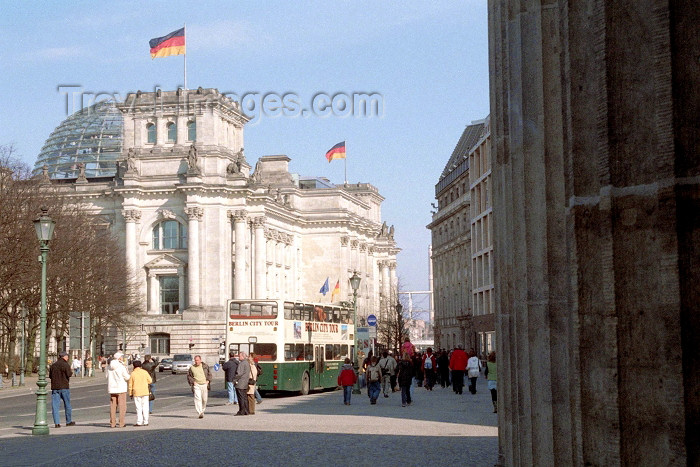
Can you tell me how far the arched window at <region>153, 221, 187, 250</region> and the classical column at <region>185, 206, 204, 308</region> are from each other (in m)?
1.95

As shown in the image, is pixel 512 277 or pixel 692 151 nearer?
pixel 692 151

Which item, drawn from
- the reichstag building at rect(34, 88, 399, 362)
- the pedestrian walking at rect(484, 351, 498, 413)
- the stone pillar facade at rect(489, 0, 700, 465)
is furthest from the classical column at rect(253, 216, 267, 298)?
the stone pillar facade at rect(489, 0, 700, 465)

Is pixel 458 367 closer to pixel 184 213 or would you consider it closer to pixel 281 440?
pixel 281 440

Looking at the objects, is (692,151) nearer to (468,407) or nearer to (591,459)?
(591,459)

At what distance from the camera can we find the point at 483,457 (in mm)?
16781

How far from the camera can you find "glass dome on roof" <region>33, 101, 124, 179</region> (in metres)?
135

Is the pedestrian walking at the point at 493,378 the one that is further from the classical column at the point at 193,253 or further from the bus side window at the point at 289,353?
the classical column at the point at 193,253

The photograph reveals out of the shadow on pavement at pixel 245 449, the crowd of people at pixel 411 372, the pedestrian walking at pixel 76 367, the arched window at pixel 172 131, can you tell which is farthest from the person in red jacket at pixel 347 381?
the arched window at pixel 172 131

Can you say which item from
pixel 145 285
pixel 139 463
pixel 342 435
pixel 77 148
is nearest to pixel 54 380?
pixel 342 435

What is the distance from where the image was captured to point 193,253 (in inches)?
4026

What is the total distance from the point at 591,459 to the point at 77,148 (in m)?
138

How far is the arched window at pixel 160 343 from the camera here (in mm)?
100938

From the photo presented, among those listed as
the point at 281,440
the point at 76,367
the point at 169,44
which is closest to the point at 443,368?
the point at 281,440

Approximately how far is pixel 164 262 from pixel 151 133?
1271 cm
